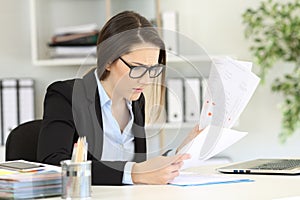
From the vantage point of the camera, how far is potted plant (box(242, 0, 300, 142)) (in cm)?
371

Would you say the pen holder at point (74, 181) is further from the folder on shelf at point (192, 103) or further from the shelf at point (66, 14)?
the shelf at point (66, 14)

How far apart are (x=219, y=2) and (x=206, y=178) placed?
226cm

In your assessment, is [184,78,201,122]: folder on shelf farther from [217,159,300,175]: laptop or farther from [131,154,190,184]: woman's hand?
[217,159,300,175]: laptop

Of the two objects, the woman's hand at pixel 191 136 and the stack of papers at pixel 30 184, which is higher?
the woman's hand at pixel 191 136

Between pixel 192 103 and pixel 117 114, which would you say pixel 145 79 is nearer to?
pixel 192 103

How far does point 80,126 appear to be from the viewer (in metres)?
1.82

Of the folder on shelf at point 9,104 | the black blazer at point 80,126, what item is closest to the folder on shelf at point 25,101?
the folder on shelf at point 9,104

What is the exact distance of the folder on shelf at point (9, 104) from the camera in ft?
12.8

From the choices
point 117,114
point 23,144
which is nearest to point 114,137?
point 117,114

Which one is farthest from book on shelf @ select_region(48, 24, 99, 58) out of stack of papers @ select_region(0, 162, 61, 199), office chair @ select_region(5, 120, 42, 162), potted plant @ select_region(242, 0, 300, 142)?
stack of papers @ select_region(0, 162, 61, 199)

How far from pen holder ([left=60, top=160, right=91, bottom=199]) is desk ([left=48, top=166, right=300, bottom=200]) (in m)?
0.05

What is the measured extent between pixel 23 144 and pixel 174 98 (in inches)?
23.5

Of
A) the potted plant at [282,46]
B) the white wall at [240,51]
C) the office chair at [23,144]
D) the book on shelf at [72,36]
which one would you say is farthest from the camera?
the white wall at [240,51]

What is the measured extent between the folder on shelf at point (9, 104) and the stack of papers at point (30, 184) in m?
2.28
